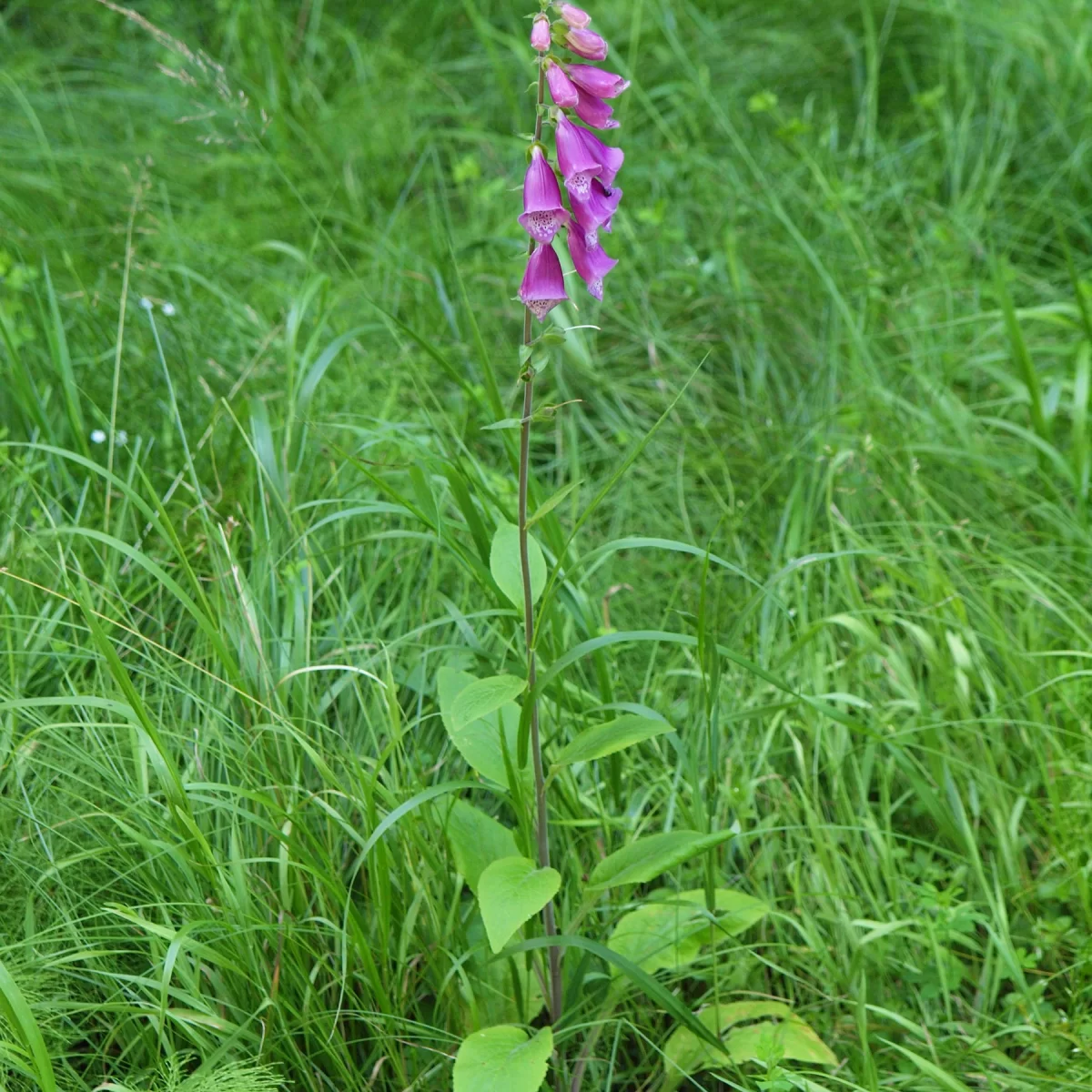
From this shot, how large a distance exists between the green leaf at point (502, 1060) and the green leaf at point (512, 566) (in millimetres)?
638

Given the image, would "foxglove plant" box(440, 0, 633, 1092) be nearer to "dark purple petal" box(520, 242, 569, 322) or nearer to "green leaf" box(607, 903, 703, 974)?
"dark purple petal" box(520, 242, 569, 322)

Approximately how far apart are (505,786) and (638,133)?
9.90ft

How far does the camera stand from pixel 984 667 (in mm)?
2391

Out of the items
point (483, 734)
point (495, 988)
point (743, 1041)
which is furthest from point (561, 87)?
point (743, 1041)

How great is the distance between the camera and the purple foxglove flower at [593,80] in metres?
1.60

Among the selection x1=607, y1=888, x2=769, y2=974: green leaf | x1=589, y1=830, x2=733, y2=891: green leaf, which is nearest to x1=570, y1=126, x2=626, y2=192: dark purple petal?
x1=589, y1=830, x2=733, y2=891: green leaf

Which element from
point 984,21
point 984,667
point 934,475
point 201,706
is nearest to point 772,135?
point 984,21

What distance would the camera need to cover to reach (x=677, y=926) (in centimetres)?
188

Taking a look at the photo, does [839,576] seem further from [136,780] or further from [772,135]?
[772,135]

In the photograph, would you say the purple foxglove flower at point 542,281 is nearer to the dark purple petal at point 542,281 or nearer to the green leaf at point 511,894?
the dark purple petal at point 542,281

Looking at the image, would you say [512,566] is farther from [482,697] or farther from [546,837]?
[546,837]

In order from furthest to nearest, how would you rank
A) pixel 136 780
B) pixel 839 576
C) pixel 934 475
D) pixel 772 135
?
pixel 772 135 → pixel 934 475 → pixel 839 576 → pixel 136 780

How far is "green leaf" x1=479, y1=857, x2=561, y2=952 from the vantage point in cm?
157

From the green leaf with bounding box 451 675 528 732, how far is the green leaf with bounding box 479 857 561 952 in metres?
0.23
